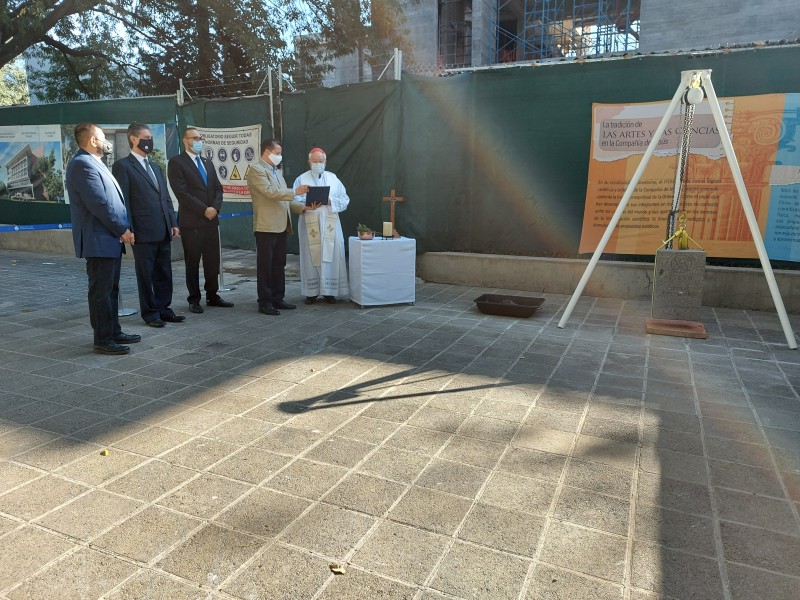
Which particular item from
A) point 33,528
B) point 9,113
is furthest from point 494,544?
point 9,113

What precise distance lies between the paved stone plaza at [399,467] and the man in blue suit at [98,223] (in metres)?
0.34

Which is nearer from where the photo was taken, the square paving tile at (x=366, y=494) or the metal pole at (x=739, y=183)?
the square paving tile at (x=366, y=494)

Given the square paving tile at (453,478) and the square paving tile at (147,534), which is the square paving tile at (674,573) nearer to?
the square paving tile at (453,478)

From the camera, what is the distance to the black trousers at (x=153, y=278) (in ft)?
18.6

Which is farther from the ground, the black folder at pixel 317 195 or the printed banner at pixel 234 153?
the printed banner at pixel 234 153

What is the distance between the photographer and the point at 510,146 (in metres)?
7.71

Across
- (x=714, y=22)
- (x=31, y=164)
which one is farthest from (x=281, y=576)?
(x=714, y=22)

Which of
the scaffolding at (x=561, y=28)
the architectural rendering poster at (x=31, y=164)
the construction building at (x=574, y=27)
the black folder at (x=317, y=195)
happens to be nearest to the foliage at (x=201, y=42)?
the construction building at (x=574, y=27)

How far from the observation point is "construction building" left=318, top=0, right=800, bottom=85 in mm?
16688

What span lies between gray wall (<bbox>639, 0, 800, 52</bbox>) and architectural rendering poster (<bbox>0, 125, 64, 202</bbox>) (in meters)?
15.9

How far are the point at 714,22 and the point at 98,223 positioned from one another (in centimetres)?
1855

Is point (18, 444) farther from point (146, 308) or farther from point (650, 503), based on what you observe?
point (650, 503)

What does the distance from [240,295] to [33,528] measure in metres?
5.08

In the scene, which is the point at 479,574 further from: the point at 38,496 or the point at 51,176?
the point at 51,176
